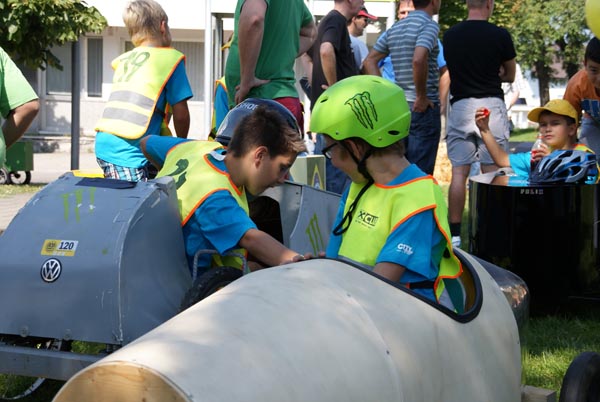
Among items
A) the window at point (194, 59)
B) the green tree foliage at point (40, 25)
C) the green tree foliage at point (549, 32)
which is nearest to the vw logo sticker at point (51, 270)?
the green tree foliage at point (40, 25)

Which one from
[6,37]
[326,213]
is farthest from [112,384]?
[6,37]

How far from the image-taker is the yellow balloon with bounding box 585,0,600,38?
526 centimetres

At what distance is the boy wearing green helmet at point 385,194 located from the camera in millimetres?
3629

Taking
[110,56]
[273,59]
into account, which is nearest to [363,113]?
[273,59]

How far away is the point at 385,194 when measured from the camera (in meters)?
3.80

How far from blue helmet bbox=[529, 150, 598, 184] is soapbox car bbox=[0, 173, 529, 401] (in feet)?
7.88

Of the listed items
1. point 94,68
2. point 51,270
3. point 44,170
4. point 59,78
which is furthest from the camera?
point 94,68

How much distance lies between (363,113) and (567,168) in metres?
2.96

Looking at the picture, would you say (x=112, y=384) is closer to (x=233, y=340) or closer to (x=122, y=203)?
(x=233, y=340)

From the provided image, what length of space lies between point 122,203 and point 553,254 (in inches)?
135

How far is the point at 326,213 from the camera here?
221 inches

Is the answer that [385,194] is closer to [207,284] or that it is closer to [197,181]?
[207,284]

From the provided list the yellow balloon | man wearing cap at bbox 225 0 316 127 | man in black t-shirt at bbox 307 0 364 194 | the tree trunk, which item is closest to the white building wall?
man in black t-shirt at bbox 307 0 364 194

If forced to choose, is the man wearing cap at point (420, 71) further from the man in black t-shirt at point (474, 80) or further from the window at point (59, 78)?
the window at point (59, 78)
